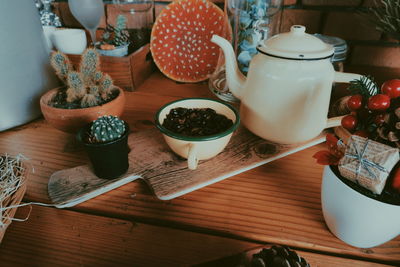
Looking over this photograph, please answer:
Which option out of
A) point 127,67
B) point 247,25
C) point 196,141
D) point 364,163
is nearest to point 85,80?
point 127,67

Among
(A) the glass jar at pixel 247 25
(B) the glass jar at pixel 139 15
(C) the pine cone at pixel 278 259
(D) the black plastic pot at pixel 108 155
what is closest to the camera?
(C) the pine cone at pixel 278 259

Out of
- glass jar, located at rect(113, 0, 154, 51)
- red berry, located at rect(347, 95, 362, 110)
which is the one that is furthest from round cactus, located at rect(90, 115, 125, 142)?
glass jar, located at rect(113, 0, 154, 51)

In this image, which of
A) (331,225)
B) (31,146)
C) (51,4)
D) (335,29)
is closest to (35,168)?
(31,146)

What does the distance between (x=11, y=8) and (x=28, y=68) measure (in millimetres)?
112

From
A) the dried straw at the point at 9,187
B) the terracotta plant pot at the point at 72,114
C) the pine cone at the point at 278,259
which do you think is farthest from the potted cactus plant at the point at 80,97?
the pine cone at the point at 278,259

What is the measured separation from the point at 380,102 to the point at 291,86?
0.13 m

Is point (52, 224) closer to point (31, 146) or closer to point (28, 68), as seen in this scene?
point (31, 146)

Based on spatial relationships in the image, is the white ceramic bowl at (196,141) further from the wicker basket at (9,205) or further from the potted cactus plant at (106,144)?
the wicker basket at (9,205)

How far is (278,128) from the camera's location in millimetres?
466

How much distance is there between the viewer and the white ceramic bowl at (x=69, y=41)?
691mm

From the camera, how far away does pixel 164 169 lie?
1.52ft

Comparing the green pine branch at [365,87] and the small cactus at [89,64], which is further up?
the green pine branch at [365,87]

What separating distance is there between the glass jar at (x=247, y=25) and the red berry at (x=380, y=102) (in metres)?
0.34

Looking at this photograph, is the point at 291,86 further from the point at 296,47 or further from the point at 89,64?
the point at 89,64
